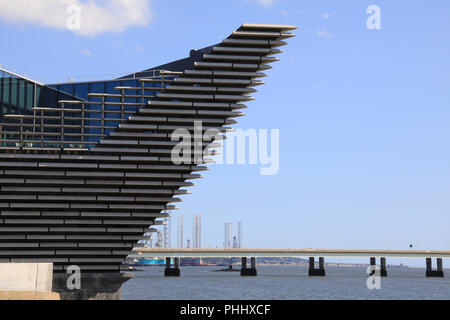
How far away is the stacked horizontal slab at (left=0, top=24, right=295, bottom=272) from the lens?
49.8 meters

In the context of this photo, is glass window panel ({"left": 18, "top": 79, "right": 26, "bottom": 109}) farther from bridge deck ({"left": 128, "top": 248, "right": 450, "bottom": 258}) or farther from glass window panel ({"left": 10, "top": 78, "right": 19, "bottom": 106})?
bridge deck ({"left": 128, "top": 248, "right": 450, "bottom": 258})

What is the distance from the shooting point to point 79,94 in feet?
186

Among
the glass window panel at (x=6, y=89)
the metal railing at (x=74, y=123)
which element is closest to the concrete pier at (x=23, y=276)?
the metal railing at (x=74, y=123)

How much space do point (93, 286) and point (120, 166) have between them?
9.33 metres

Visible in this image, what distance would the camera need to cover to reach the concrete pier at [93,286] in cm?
4931

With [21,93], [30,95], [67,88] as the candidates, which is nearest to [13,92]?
[21,93]

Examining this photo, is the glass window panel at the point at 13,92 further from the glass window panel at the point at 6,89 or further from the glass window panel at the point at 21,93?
the glass window panel at the point at 21,93

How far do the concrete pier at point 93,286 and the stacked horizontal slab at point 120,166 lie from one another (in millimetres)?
939

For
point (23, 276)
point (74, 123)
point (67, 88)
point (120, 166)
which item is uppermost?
A: point (67, 88)

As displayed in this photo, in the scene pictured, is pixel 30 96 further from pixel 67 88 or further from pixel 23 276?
pixel 23 276

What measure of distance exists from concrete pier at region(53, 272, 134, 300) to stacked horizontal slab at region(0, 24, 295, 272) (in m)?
0.94

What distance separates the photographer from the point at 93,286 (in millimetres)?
51062
